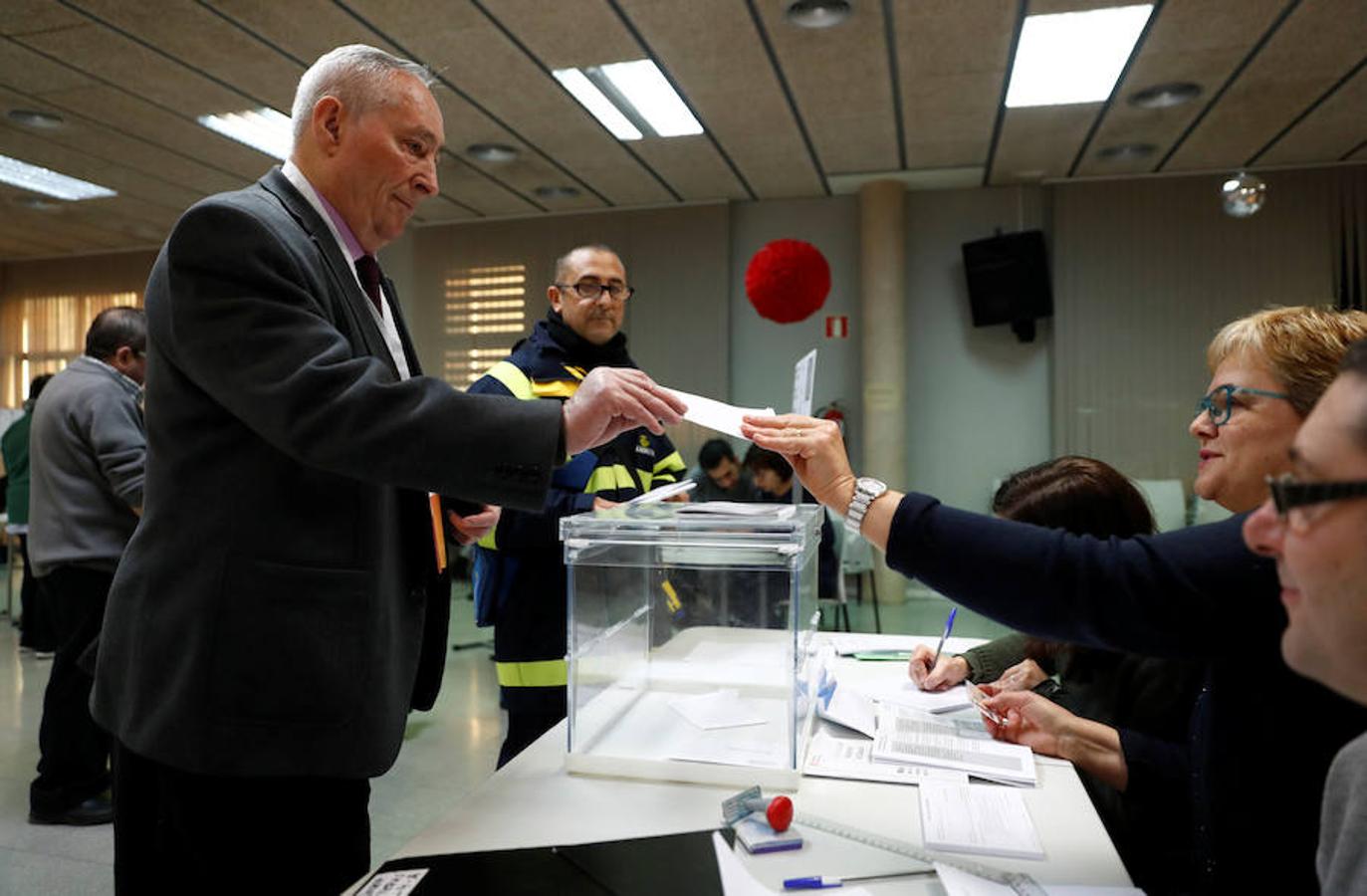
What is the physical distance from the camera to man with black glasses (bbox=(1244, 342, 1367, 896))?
67cm

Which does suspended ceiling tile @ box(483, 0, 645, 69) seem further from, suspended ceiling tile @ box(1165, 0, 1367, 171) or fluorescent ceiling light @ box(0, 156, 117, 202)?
fluorescent ceiling light @ box(0, 156, 117, 202)

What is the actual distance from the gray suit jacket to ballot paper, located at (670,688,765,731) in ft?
1.51

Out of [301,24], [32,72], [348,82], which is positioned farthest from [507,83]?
[348,82]

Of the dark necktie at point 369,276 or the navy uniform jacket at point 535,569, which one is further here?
the navy uniform jacket at point 535,569

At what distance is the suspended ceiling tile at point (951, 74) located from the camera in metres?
3.92

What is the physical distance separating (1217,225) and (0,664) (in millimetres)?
7832

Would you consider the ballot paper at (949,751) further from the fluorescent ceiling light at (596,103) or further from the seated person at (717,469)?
the fluorescent ceiling light at (596,103)

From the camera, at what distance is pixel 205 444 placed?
1.09 m

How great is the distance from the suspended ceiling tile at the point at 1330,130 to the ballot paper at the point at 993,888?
513cm

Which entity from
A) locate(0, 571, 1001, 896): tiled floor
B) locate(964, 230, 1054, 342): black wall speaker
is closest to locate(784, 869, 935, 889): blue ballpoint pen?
locate(0, 571, 1001, 896): tiled floor

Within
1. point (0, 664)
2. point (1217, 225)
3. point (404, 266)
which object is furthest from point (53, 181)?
point (1217, 225)

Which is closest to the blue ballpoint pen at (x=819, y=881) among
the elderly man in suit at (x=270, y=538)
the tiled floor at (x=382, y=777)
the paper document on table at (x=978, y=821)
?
the paper document on table at (x=978, y=821)

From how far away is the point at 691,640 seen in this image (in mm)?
1476

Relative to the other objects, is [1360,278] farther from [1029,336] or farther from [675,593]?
[675,593]
